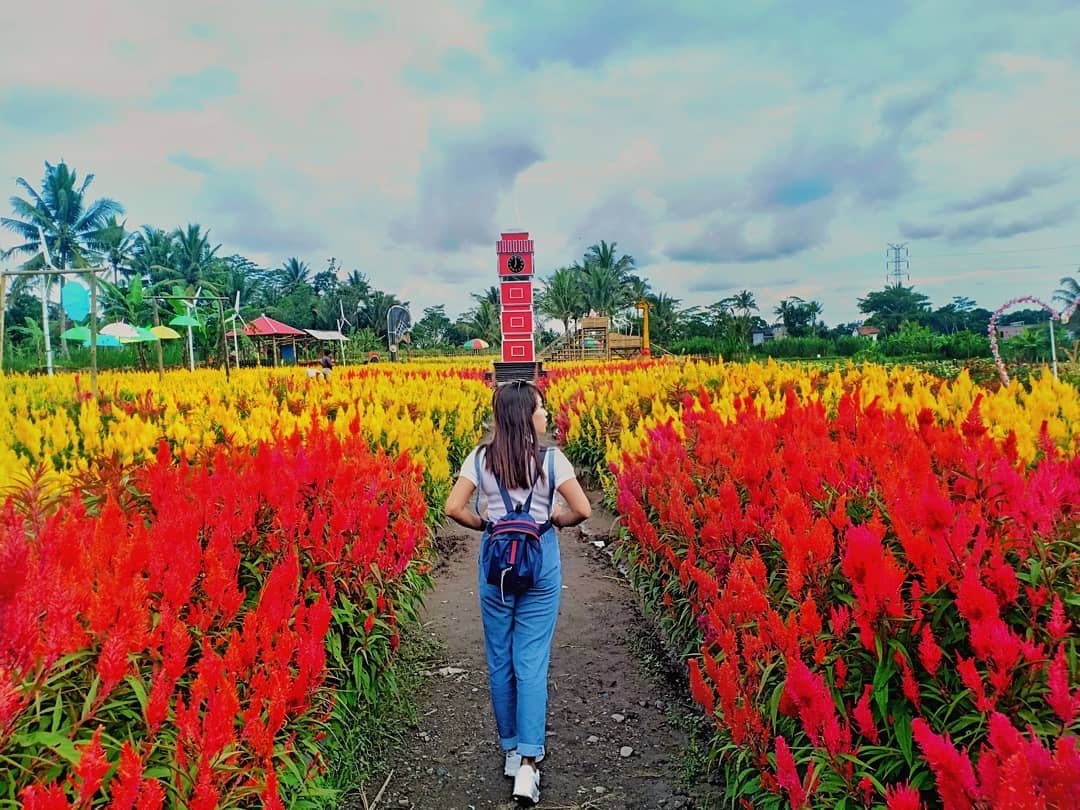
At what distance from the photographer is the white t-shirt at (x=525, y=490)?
2805 millimetres

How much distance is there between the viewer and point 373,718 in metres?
2.96

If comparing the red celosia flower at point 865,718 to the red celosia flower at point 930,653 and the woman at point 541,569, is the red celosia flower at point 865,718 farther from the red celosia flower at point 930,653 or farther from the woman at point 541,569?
the woman at point 541,569

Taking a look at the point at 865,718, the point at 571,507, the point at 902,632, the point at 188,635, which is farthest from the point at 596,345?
the point at 188,635

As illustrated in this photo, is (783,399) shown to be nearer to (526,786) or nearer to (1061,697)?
(526,786)

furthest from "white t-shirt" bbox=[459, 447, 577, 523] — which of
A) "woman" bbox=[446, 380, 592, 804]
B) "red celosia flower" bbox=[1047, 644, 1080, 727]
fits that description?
"red celosia flower" bbox=[1047, 644, 1080, 727]

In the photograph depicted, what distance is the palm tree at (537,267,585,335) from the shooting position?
52656mm

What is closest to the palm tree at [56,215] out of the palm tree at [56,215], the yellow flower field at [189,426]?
the palm tree at [56,215]

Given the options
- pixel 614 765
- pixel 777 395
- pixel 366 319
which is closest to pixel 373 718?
pixel 614 765

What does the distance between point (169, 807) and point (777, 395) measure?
5.33 m

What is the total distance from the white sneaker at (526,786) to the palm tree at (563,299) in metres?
49.2

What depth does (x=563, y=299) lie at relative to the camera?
52656 mm

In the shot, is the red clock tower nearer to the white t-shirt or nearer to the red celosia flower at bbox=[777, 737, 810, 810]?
the white t-shirt

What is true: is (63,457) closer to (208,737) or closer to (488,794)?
(488,794)

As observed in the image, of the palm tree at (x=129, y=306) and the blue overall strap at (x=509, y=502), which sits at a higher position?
the palm tree at (x=129, y=306)
